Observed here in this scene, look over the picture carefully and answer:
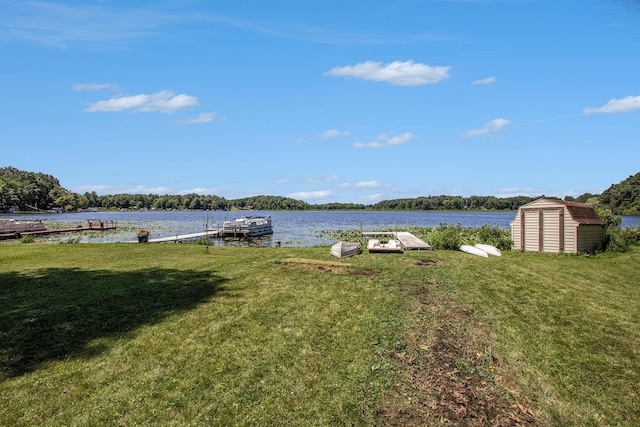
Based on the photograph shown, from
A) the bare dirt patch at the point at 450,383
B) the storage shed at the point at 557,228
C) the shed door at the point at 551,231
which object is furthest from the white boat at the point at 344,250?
the shed door at the point at 551,231

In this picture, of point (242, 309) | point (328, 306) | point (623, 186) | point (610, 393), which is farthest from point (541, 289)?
point (623, 186)

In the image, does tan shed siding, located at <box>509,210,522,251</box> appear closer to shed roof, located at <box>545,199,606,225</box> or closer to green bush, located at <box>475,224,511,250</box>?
green bush, located at <box>475,224,511,250</box>

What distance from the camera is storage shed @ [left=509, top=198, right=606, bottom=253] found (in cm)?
2245

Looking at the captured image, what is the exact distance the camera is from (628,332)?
9.93 metres

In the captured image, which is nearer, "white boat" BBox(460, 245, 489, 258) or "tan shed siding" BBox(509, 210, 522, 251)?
"white boat" BBox(460, 245, 489, 258)

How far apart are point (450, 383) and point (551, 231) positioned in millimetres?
19957

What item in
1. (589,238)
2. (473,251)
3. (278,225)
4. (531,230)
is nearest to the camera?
(473,251)

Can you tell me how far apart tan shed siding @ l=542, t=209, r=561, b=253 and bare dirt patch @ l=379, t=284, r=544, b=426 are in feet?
53.8

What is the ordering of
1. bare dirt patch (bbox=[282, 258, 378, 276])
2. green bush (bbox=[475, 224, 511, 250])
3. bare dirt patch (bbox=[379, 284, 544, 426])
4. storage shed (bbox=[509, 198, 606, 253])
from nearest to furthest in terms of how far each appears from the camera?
bare dirt patch (bbox=[379, 284, 544, 426]), bare dirt patch (bbox=[282, 258, 378, 276]), storage shed (bbox=[509, 198, 606, 253]), green bush (bbox=[475, 224, 511, 250])

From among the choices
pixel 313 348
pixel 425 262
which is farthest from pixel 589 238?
pixel 313 348

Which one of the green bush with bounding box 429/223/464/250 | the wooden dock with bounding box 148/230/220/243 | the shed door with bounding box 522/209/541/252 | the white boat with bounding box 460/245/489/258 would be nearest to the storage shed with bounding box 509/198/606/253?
the shed door with bounding box 522/209/541/252

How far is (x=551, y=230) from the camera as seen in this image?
23.2m

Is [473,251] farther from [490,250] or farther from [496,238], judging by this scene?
[496,238]

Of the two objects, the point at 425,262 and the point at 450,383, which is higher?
the point at 425,262
